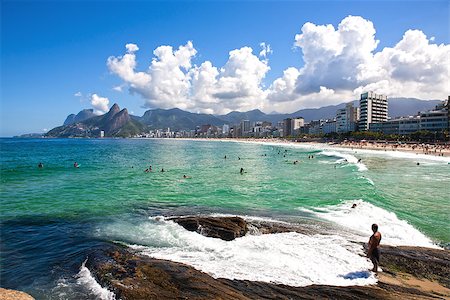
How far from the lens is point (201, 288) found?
8.86 meters

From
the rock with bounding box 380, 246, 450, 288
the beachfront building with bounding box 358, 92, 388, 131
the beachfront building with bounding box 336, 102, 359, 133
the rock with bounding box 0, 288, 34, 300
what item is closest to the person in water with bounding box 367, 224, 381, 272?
the rock with bounding box 380, 246, 450, 288

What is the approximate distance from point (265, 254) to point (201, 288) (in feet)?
12.7

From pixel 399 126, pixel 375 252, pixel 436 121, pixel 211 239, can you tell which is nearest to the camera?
pixel 375 252

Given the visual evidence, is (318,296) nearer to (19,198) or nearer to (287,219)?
(287,219)

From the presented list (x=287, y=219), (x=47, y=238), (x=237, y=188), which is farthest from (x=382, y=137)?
(x=47, y=238)

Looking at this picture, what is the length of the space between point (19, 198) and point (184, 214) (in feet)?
53.0

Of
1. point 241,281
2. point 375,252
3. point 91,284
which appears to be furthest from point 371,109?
point 91,284

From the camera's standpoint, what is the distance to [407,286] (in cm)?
951

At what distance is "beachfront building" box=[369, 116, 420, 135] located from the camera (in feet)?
485

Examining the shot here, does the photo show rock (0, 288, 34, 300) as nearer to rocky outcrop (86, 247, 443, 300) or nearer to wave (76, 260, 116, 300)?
wave (76, 260, 116, 300)

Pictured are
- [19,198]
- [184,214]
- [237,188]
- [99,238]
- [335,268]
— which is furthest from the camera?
[237,188]

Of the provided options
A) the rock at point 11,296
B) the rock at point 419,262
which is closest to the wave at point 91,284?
the rock at point 11,296

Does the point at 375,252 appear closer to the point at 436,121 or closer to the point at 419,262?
the point at 419,262

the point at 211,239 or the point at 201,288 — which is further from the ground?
the point at 201,288
